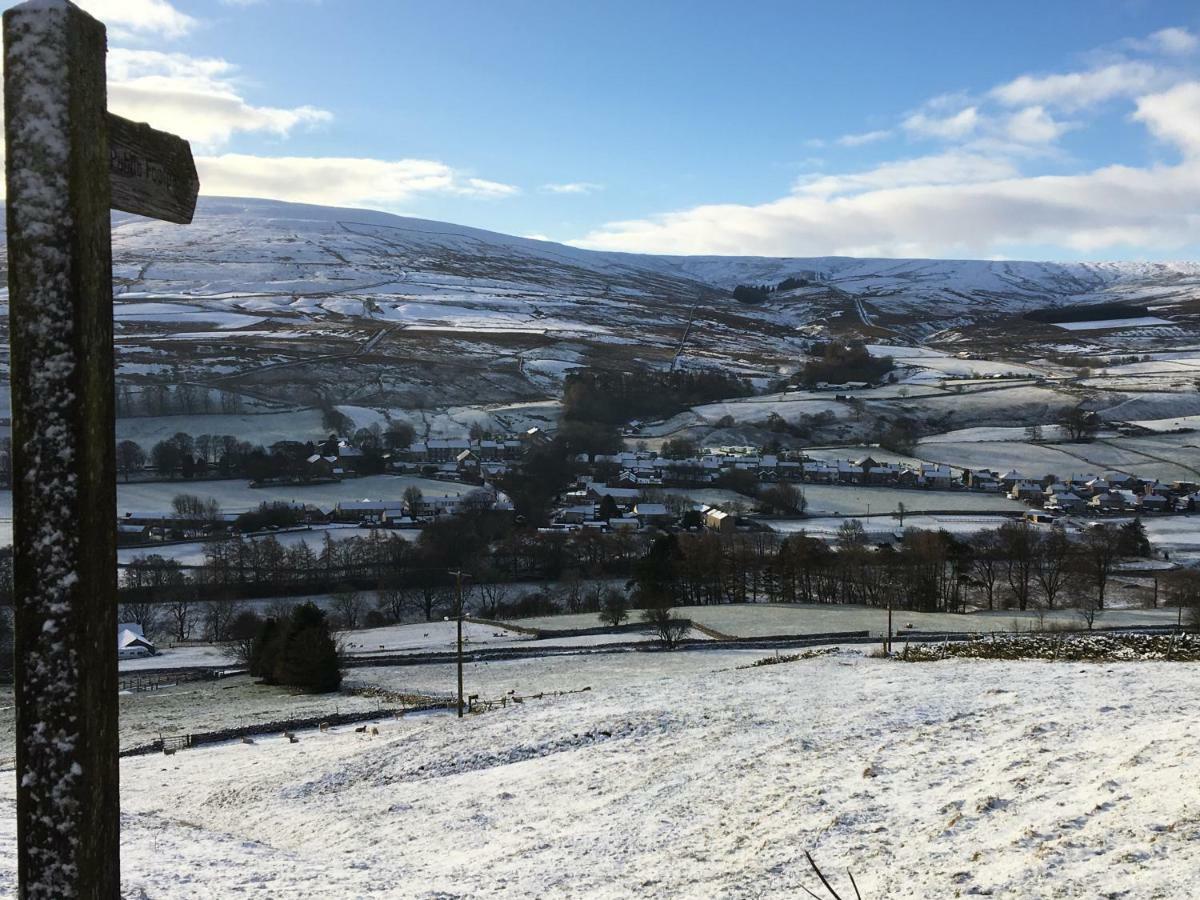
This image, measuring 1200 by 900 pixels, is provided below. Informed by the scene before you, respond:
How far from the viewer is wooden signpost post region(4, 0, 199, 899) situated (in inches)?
109

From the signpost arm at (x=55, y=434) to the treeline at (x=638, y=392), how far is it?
105m

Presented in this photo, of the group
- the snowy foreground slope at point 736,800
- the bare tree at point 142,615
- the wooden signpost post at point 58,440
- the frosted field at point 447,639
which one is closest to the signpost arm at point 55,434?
the wooden signpost post at point 58,440

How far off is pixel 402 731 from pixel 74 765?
77.6ft

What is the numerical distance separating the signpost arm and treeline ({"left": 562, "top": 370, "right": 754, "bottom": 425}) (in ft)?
344

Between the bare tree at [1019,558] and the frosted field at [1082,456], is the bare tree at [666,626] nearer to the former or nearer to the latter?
the bare tree at [1019,558]

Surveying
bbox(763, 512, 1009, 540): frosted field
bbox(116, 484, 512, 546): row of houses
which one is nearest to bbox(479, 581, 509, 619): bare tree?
bbox(116, 484, 512, 546): row of houses

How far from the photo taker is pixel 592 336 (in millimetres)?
163500

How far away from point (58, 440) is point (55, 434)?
0.02 metres

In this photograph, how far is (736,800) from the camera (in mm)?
13500

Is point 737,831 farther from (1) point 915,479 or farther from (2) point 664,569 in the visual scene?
(1) point 915,479

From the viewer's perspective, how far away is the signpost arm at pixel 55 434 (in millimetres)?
2766

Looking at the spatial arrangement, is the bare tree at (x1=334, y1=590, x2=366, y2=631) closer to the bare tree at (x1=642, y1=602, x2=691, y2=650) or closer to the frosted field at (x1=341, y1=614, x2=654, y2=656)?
the frosted field at (x1=341, y1=614, x2=654, y2=656)

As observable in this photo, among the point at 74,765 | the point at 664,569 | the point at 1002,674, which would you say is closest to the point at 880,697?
the point at 1002,674

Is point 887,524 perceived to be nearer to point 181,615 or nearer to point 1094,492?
point 1094,492
